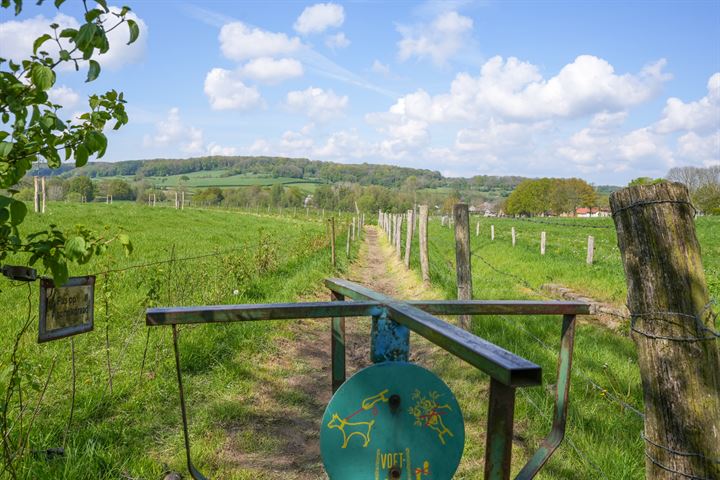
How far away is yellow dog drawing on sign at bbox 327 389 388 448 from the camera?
162 cm

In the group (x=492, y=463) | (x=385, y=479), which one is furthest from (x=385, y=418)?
(x=492, y=463)

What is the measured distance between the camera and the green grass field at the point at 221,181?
116500 millimetres

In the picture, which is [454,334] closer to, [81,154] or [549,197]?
[81,154]

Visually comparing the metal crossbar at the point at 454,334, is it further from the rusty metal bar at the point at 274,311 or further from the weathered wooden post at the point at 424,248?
the weathered wooden post at the point at 424,248

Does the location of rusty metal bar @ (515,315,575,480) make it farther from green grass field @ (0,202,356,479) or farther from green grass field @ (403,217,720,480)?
green grass field @ (0,202,356,479)

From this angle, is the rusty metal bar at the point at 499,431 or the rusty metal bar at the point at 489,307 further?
the rusty metal bar at the point at 489,307

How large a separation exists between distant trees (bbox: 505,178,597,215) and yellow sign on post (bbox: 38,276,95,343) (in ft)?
329

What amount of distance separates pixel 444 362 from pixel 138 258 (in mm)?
9092

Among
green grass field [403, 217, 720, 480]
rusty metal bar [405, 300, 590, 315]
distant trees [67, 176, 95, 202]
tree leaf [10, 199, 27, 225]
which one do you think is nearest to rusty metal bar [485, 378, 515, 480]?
rusty metal bar [405, 300, 590, 315]

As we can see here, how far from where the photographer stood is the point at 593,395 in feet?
14.1

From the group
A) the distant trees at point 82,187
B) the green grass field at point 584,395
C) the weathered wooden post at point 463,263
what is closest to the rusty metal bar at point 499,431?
the green grass field at point 584,395

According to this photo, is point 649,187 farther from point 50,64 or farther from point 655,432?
point 50,64

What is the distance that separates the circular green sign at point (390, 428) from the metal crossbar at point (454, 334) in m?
0.20

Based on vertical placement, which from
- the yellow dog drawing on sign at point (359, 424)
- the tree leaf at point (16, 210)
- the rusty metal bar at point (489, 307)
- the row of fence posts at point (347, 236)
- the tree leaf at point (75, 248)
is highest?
the tree leaf at point (16, 210)
